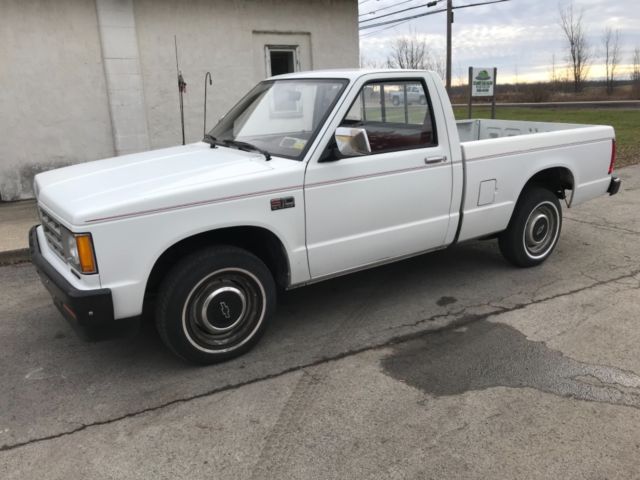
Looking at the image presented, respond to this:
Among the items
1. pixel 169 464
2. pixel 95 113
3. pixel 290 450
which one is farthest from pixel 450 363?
pixel 95 113

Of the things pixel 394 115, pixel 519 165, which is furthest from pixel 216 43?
pixel 519 165

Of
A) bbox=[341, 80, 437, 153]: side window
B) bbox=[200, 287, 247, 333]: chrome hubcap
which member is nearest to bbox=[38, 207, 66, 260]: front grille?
bbox=[200, 287, 247, 333]: chrome hubcap

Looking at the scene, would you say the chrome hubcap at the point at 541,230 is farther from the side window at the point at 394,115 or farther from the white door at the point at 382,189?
the side window at the point at 394,115

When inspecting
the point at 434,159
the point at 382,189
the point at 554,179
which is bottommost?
the point at 554,179

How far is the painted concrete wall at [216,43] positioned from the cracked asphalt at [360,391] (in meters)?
4.78

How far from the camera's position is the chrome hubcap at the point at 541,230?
548cm

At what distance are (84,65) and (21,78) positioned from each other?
0.88 meters

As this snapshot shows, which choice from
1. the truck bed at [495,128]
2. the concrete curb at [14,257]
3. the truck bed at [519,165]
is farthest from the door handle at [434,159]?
the concrete curb at [14,257]

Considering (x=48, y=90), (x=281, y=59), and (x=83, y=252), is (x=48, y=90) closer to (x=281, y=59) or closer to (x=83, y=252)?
(x=281, y=59)

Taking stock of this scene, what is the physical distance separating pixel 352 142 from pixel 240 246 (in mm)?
1079

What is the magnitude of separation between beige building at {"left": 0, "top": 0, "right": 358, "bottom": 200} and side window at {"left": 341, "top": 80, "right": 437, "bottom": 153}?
5491mm

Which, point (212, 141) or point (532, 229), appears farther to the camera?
point (532, 229)

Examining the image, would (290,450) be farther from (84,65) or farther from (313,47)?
(313,47)

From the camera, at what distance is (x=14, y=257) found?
6.18 metres
